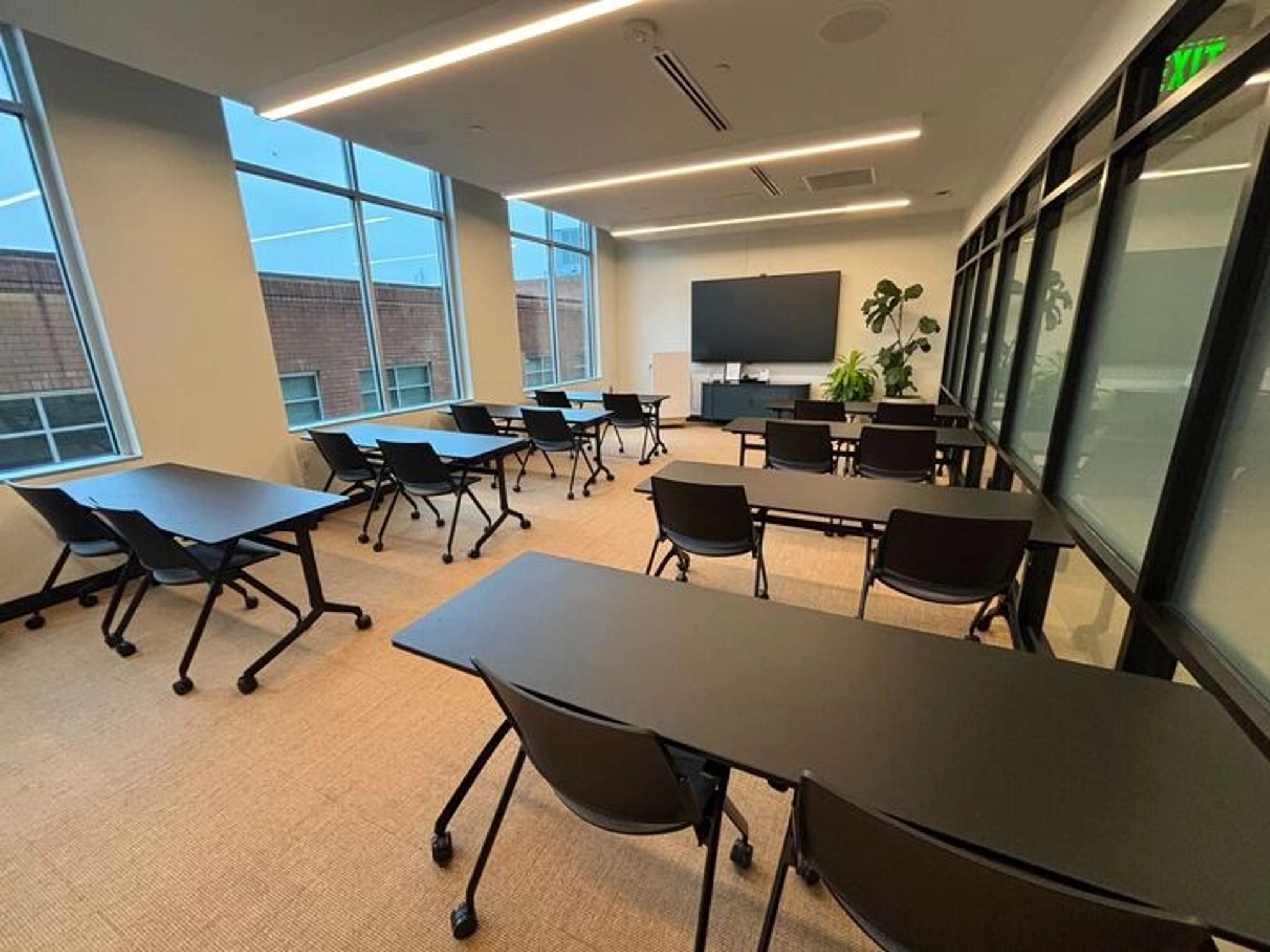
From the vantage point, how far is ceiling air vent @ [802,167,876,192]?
186 inches

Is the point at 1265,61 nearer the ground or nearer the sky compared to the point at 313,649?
nearer the sky

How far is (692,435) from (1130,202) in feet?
18.6

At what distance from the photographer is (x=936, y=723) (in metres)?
0.96

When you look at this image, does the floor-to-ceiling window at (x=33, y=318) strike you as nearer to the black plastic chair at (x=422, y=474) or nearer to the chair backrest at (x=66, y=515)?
the chair backrest at (x=66, y=515)

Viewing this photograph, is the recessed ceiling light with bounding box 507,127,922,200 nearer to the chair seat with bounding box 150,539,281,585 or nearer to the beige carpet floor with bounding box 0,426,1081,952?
the beige carpet floor with bounding box 0,426,1081,952

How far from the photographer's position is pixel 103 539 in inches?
101

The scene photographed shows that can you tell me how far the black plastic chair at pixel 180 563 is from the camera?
2041 mm

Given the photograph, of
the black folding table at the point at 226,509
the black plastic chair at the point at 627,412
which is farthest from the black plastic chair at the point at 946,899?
the black plastic chair at the point at 627,412

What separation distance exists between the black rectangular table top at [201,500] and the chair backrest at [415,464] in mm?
811

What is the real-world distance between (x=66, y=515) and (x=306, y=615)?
44.8 inches

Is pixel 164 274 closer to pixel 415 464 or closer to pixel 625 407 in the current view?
pixel 415 464

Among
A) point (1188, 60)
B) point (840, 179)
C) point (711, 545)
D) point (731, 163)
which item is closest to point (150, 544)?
point (711, 545)

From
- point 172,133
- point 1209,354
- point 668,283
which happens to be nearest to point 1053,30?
point 1209,354

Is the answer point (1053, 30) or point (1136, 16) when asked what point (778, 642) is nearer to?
point (1136, 16)
